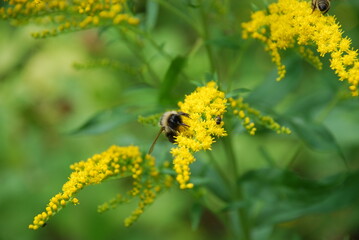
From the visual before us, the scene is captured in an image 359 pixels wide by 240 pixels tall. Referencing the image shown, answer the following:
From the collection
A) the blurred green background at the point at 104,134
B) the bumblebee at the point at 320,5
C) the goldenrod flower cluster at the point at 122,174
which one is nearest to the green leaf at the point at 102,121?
the blurred green background at the point at 104,134

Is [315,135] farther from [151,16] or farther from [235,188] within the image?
[151,16]

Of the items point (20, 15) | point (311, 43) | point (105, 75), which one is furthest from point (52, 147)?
point (311, 43)

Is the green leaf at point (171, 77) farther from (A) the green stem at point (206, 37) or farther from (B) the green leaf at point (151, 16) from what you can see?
(B) the green leaf at point (151, 16)

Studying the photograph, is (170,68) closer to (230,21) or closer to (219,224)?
(230,21)

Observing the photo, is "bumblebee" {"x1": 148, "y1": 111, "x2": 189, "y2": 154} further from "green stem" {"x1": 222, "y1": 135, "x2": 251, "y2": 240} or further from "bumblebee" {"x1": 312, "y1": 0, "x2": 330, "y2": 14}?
"bumblebee" {"x1": 312, "y1": 0, "x2": 330, "y2": 14}

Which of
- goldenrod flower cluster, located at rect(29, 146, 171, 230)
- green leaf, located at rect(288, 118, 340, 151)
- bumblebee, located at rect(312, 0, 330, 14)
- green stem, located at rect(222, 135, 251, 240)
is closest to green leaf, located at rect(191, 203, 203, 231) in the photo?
goldenrod flower cluster, located at rect(29, 146, 171, 230)
